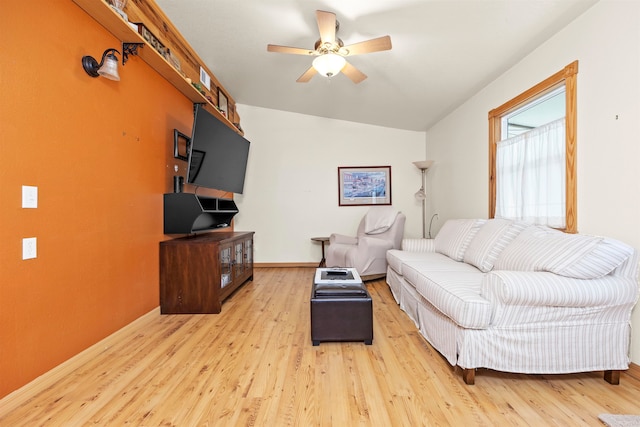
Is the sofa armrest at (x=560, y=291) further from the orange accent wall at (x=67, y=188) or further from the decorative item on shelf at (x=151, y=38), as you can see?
the decorative item on shelf at (x=151, y=38)

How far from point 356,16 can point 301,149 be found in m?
2.77

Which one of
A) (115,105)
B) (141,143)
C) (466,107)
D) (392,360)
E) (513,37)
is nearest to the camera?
(392,360)

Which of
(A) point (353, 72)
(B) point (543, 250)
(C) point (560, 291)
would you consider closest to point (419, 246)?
(B) point (543, 250)

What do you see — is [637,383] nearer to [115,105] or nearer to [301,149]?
[115,105]

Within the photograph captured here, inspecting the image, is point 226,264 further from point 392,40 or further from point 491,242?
point 392,40

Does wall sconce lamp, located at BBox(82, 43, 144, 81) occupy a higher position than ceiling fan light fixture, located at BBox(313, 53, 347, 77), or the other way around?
ceiling fan light fixture, located at BBox(313, 53, 347, 77)

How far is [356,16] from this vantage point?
7.52 ft

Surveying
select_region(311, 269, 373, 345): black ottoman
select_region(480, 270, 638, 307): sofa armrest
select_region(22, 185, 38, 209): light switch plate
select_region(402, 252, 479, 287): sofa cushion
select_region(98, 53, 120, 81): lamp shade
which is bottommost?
select_region(311, 269, 373, 345): black ottoman

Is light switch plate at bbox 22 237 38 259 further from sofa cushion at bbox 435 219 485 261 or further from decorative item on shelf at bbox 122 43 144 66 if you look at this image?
sofa cushion at bbox 435 219 485 261

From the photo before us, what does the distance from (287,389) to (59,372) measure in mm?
1321

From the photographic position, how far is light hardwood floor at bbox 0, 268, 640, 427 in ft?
4.33

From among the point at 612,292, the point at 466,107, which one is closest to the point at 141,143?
the point at 612,292

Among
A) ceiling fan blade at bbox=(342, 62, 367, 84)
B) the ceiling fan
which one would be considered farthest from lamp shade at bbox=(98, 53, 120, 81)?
ceiling fan blade at bbox=(342, 62, 367, 84)

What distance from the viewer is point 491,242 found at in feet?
7.79
